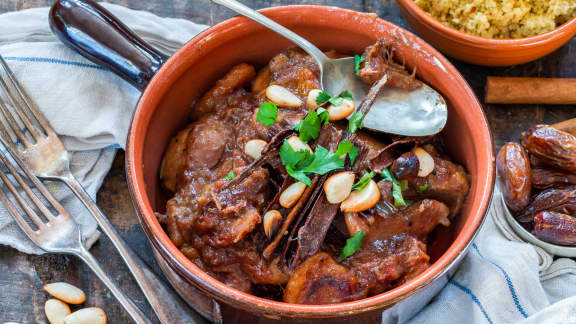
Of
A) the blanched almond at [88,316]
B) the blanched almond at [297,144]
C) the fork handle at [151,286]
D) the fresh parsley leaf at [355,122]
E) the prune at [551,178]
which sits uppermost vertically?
the fresh parsley leaf at [355,122]

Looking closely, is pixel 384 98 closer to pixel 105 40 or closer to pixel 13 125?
pixel 105 40

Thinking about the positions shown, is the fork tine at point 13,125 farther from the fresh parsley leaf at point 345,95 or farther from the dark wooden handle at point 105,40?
the fresh parsley leaf at point 345,95

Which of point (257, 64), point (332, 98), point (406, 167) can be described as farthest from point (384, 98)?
point (257, 64)

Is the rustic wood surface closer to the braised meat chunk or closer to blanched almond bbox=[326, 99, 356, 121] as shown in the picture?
the braised meat chunk

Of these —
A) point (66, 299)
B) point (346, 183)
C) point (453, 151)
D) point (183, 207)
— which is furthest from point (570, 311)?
point (66, 299)

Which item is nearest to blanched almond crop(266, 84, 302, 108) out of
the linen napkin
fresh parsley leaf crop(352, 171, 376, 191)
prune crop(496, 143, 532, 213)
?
fresh parsley leaf crop(352, 171, 376, 191)

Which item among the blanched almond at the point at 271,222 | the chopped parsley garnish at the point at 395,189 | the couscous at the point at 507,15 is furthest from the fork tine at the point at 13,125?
the couscous at the point at 507,15
